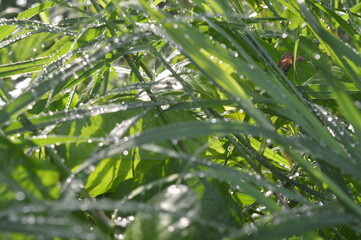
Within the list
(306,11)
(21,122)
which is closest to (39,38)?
(21,122)

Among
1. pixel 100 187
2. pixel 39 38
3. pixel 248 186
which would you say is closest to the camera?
pixel 248 186

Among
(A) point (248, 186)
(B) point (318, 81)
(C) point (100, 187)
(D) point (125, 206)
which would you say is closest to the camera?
(D) point (125, 206)

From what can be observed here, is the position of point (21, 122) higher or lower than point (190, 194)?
higher

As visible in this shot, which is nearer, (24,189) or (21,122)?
(24,189)

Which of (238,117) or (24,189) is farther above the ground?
(24,189)

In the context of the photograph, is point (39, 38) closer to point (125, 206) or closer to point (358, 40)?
point (358, 40)

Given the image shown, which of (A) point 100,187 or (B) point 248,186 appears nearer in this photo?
(B) point 248,186

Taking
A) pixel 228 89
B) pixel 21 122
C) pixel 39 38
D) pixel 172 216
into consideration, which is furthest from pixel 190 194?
pixel 39 38

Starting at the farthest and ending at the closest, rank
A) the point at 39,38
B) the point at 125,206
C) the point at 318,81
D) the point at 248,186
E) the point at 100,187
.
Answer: the point at 39,38 → the point at 318,81 → the point at 100,187 → the point at 248,186 → the point at 125,206

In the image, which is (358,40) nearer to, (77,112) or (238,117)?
(238,117)

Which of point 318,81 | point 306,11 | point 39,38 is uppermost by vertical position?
point 39,38

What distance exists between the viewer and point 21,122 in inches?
24.3

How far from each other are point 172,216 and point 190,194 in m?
0.03

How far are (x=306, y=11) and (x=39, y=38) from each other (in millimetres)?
589
